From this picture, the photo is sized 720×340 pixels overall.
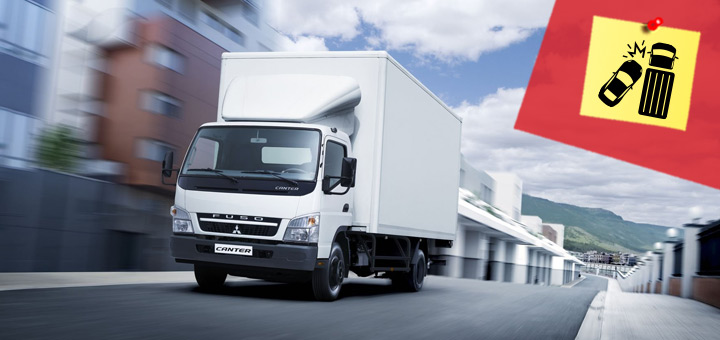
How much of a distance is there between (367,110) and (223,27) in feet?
56.5

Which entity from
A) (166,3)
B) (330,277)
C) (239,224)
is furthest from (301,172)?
(166,3)

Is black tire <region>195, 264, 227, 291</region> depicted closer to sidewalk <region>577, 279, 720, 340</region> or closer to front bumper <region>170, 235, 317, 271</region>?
front bumper <region>170, 235, 317, 271</region>

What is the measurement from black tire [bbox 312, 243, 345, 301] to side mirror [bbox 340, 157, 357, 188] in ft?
3.09

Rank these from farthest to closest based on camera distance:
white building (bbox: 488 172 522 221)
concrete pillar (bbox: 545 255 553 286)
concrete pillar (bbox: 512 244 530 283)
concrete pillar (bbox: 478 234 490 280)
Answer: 1. white building (bbox: 488 172 522 221)
2. concrete pillar (bbox: 545 255 553 286)
3. concrete pillar (bbox: 512 244 530 283)
4. concrete pillar (bbox: 478 234 490 280)

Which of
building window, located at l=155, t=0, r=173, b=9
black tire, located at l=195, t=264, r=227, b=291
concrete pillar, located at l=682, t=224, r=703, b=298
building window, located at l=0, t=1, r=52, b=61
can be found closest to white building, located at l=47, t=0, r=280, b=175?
building window, located at l=155, t=0, r=173, b=9

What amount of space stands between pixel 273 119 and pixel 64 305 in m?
3.79

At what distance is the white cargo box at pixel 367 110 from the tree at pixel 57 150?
11.1 meters

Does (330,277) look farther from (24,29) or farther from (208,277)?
(24,29)

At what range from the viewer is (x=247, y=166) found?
9.88 m

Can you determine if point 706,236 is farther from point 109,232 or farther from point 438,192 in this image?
point 109,232

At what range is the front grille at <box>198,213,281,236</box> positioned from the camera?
9.52 meters

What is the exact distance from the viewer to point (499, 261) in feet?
A: 171

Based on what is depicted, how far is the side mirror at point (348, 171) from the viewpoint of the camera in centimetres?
978

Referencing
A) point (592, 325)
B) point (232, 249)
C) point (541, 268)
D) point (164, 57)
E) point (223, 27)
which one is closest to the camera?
point (592, 325)
